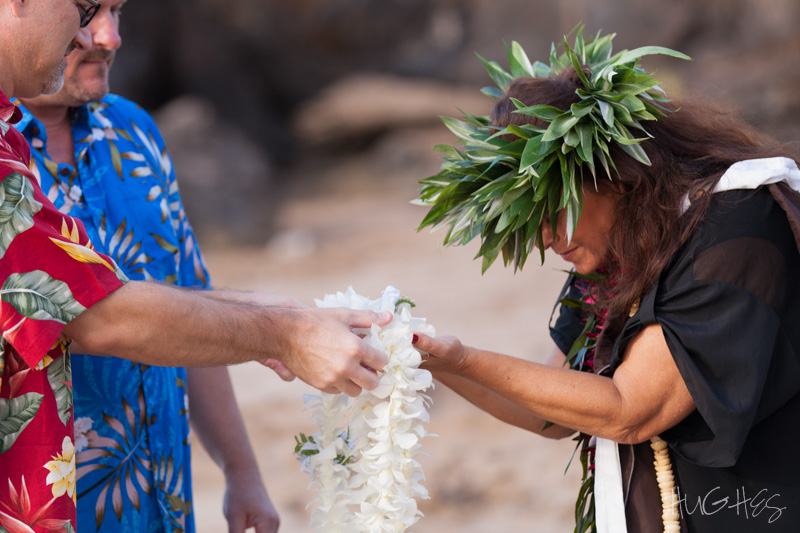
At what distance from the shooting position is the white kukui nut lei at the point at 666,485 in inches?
93.4

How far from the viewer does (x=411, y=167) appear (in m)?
17.5

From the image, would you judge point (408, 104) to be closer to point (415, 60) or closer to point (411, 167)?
point (415, 60)

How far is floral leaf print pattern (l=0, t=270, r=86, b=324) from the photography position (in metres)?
1.71

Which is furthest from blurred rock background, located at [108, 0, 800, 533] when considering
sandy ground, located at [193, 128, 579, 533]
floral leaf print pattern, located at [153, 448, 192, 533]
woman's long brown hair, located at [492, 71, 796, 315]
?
floral leaf print pattern, located at [153, 448, 192, 533]

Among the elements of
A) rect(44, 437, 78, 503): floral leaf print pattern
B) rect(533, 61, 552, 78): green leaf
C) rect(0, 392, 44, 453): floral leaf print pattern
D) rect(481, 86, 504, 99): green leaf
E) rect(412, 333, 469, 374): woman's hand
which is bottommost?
rect(44, 437, 78, 503): floral leaf print pattern

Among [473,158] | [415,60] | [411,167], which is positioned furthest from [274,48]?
[473,158]

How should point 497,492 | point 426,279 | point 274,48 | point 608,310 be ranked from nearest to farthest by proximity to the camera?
point 608,310 → point 497,492 → point 426,279 → point 274,48

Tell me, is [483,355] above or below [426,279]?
below

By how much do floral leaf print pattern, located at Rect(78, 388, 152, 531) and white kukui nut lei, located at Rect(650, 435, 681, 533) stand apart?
1.54 m

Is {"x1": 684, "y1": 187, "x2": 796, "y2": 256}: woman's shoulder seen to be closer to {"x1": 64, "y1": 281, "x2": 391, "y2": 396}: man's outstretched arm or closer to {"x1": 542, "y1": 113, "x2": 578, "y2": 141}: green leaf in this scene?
{"x1": 542, "y1": 113, "x2": 578, "y2": 141}: green leaf

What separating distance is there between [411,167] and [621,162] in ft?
49.9

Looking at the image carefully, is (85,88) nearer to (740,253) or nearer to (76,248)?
(76,248)

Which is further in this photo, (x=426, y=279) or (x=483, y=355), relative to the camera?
(x=426, y=279)

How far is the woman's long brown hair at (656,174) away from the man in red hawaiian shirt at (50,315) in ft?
3.39
